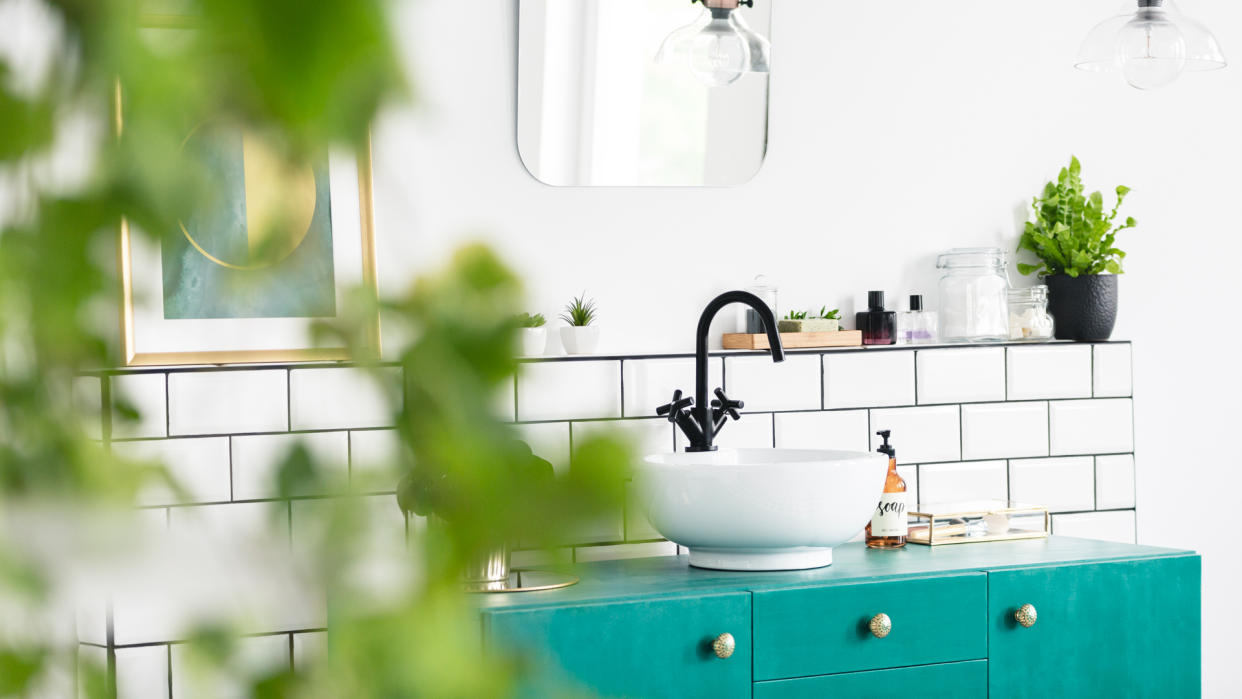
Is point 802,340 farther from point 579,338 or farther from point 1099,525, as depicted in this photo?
point 1099,525

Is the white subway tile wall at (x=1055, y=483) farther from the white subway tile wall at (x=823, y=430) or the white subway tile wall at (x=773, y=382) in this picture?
the white subway tile wall at (x=773, y=382)

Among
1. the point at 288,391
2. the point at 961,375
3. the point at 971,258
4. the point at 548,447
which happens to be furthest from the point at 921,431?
the point at 548,447

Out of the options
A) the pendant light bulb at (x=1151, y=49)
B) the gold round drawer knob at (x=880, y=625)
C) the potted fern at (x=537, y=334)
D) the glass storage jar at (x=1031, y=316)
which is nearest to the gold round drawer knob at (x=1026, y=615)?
the gold round drawer knob at (x=880, y=625)

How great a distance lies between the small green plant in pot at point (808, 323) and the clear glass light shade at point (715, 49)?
48cm

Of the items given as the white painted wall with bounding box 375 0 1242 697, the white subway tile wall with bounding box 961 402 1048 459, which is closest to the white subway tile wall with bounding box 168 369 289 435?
the white painted wall with bounding box 375 0 1242 697

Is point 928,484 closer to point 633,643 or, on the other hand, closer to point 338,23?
point 633,643

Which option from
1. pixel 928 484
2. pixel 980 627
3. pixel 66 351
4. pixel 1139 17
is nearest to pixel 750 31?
pixel 1139 17

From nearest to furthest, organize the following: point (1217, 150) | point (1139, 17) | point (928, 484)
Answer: point (1139, 17), point (928, 484), point (1217, 150)

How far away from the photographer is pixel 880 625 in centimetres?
185

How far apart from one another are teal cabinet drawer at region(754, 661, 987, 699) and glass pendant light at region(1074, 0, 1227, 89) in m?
1.15

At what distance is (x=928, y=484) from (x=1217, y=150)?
106cm

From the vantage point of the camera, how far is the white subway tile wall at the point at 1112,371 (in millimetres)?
2490

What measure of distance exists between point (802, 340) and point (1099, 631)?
73 centimetres

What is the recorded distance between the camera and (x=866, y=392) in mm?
2336
